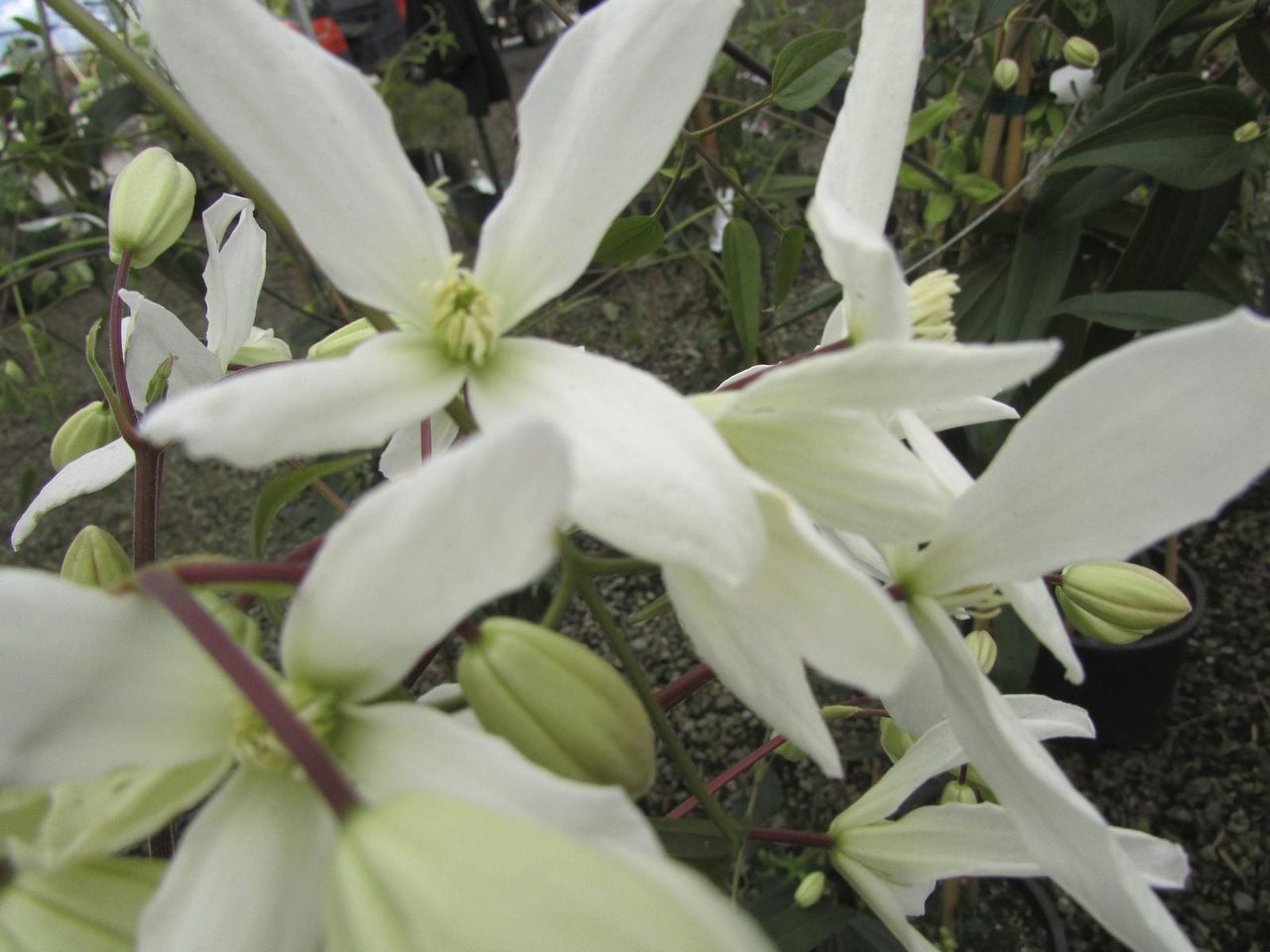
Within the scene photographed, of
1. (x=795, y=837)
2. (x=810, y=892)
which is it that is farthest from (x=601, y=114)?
(x=810, y=892)

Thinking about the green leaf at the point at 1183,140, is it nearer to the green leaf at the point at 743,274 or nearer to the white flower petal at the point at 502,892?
the green leaf at the point at 743,274

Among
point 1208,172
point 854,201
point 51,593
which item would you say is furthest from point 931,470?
point 1208,172

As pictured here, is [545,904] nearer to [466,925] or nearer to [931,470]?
[466,925]

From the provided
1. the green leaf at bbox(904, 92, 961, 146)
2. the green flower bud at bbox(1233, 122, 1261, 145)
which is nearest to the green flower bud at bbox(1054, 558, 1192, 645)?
the green flower bud at bbox(1233, 122, 1261, 145)

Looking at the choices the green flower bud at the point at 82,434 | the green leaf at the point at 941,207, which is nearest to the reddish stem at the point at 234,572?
the green flower bud at the point at 82,434

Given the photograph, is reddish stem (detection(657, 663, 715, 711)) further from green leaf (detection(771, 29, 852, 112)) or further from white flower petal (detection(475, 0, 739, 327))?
green leaf (detection(771, 29, 852, 112))
